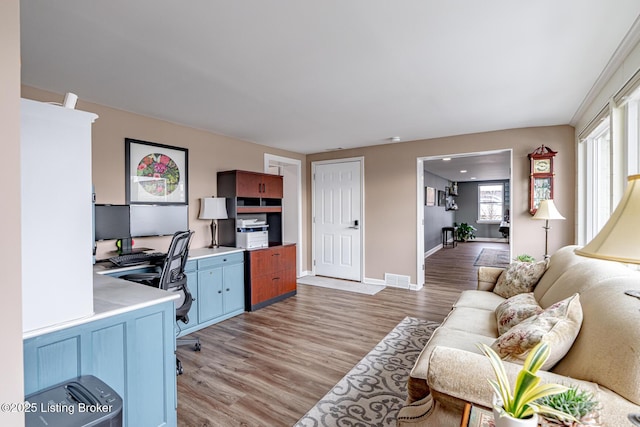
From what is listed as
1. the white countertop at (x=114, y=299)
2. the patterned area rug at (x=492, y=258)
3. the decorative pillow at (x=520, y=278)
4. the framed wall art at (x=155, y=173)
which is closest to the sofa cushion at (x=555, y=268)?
the decorative pillow at (x=520, y=278)

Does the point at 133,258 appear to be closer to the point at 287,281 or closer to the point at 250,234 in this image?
the point at 250,234

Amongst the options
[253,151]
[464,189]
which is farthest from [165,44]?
[464,189]

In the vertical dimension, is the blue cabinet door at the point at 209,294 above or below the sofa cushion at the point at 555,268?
below

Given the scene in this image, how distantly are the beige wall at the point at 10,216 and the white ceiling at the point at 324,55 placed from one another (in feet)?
2.81

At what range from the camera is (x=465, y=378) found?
1.26 m

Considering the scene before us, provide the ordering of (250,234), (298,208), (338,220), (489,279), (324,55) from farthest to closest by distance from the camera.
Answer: (298,208)
(338,220)
(250,234)
(489,279)
(324,55)

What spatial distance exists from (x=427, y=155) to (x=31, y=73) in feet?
15.3

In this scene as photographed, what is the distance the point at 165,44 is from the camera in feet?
6.55

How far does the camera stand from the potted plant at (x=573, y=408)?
884mm

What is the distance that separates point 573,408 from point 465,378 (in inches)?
15.5

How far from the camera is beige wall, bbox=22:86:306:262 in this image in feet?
10.1

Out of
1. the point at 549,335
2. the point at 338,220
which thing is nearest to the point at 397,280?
the point at 338,220

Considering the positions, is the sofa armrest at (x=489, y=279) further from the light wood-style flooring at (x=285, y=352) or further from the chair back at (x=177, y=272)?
the chair back at (x=177, y=272)

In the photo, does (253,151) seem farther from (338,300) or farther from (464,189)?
(464,189)
